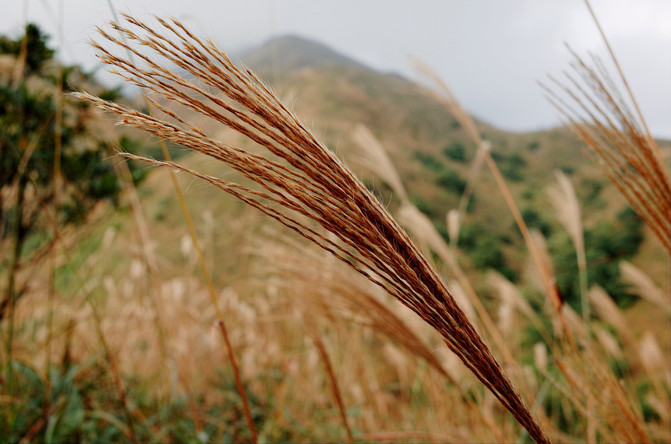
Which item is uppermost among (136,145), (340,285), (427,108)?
(427,108)

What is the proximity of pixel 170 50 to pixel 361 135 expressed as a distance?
1.69 metres

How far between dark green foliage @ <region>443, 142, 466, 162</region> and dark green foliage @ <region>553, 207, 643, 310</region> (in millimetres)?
14289

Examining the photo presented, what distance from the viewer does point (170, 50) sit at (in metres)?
0.49

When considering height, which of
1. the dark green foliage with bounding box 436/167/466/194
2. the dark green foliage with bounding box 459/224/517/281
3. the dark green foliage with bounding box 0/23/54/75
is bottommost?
the dark green foliage with bounding box 459/224/517/281

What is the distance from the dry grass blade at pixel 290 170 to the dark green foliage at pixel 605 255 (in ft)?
55.1

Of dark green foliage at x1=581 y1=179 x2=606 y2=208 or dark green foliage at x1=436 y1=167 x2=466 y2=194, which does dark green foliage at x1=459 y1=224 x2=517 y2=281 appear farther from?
dark green foliage at x1=581 y1=179 x2=606 y2=208

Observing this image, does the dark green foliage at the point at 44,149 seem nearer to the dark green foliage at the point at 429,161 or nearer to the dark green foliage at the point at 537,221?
the dark green foliage at the point at 537,221

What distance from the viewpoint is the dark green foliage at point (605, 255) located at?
15.2 meters

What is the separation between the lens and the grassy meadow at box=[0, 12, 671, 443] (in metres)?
0.51

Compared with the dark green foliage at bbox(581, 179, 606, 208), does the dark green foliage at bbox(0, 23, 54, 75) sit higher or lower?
higher

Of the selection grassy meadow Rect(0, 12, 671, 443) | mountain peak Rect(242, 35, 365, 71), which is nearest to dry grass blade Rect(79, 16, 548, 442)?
grassy meadow Rect(0, 12, 671, 443)

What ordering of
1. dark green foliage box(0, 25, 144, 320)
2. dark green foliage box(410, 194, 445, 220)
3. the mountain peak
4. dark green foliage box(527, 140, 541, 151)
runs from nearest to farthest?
dark green foliage box(0, 25, 144, 320) → dark green foliage box(410, 194, 445, 220) → dark green foliage box(527, 140, 541, 151) → the mountain peak

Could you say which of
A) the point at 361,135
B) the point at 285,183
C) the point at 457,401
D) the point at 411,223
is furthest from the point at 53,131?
the point at 457,401

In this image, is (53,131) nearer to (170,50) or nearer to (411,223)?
(411,223)
